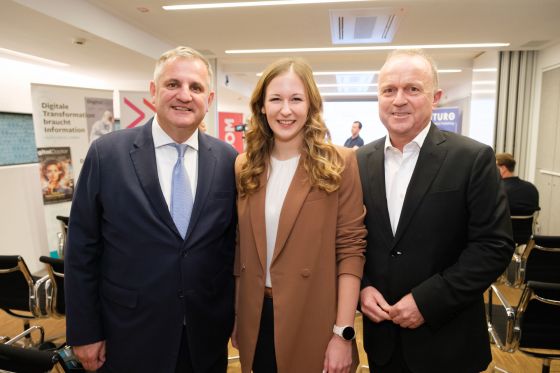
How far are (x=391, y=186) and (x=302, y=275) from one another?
49 centimetres

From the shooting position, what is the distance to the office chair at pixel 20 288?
2.59 metres

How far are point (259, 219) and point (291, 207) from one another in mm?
128

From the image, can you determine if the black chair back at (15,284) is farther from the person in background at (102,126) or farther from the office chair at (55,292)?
the person in background at (102,126)

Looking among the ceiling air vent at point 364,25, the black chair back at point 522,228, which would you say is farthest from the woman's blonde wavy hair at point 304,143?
the ceiling air vent at point 364,25

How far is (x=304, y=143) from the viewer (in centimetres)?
149

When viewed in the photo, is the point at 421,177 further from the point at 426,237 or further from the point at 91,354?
the point at 91,354

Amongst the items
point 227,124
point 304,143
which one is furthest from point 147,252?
point 227,124

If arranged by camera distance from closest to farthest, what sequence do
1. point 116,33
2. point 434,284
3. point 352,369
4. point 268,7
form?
point 434,284
point 352,369
point 268,7
point 116,33

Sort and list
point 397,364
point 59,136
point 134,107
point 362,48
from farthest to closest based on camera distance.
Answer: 1. point 362,48
2. point 134,107
3. point 59,136
4. point 397,364

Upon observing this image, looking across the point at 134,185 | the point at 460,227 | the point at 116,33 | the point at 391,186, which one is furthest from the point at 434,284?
the point at 116,33

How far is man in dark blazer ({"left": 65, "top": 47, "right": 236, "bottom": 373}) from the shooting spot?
138 cm

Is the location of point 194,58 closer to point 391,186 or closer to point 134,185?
point 134,185

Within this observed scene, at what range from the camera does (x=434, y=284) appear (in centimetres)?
134

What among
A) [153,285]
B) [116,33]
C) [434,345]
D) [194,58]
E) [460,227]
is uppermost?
[116,33]
